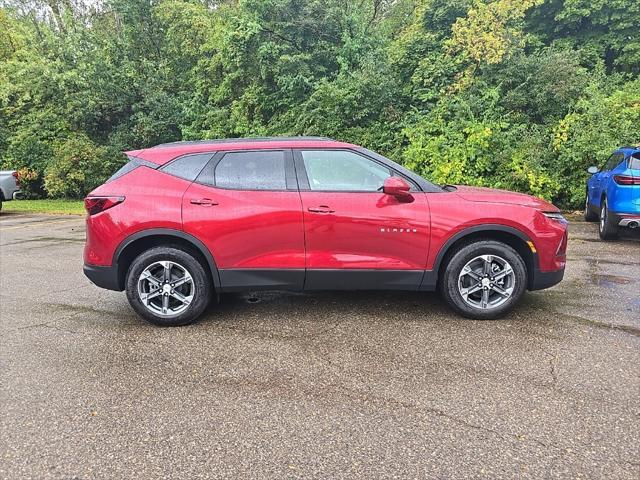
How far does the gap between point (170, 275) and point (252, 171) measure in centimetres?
123

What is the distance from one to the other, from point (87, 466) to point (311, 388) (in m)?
1.39

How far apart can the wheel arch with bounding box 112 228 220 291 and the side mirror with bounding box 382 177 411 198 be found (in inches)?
66.9

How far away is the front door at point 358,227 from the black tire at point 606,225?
16.6ft

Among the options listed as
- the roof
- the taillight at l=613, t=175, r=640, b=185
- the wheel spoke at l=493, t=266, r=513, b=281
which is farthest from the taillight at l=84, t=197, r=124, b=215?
the taillight at l=613, t=175, r=640, b=185

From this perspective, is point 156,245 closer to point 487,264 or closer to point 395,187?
point 395,187

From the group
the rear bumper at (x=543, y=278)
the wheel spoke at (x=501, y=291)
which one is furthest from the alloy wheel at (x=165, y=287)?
the rear bumper at (x=543, y=278)

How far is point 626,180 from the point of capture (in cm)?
747

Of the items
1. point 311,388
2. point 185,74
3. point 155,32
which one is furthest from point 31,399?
point 155,32

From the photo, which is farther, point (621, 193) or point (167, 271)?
point (621, 193)

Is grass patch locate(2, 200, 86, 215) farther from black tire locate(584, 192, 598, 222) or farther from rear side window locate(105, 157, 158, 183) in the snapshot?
black tire locate(584, 192, 598, 222)

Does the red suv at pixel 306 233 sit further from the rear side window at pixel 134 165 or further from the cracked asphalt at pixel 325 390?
the cracked asphalt at pixel 325 390

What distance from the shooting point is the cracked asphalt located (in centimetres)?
253

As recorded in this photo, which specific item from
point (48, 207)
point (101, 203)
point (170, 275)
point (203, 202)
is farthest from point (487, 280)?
point (48, 207)

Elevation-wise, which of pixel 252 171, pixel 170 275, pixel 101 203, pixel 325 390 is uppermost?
pixel 252 171
